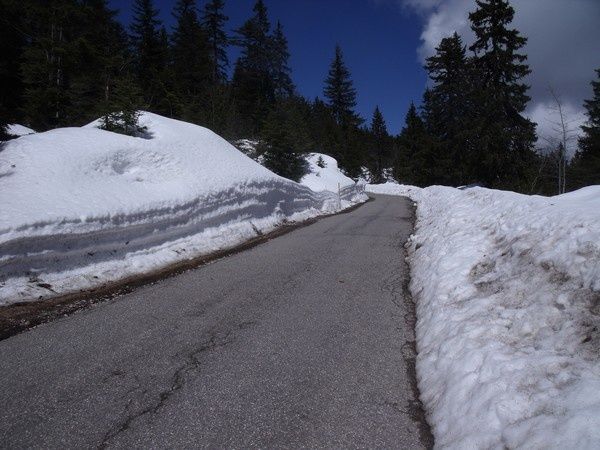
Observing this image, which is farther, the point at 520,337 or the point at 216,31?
the point at 216,31

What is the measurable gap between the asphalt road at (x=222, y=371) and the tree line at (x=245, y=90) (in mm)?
9960

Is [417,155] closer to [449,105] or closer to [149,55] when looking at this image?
[449,105]

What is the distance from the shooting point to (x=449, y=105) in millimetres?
33438

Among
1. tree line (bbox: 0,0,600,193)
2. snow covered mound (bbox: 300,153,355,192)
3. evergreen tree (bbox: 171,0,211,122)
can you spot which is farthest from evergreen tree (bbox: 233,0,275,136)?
snow covered mound (bbox: 300,153,355,192)

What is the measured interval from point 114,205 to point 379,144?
6725 cm

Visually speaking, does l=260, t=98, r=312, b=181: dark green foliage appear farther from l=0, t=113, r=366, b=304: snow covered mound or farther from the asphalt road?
the asphalt road

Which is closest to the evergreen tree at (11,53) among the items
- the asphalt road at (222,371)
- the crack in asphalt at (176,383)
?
the asphalt road at (222,371)

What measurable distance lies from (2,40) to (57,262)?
Answer: 776 inches

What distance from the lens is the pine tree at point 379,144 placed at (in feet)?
211

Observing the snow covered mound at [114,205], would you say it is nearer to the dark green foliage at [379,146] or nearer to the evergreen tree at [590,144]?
the evergreen tree at [590,144]

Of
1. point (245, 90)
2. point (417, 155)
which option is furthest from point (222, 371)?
point (245, 90)

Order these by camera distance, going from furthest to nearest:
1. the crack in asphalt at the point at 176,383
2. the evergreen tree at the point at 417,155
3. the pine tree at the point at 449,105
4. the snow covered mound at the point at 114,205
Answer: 1. the evergreen tree at the point at 417,155
2. the pine tree at the point at 449,105
3. the snow covered mound at the point at 114,205
4. the crack in asphalt at the point at 176,383

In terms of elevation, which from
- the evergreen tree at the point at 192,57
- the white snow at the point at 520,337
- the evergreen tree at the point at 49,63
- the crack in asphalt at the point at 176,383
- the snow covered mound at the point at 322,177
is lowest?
the crack in asphalt at the point at 176,383

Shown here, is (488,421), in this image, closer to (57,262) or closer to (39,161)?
(57,262)
